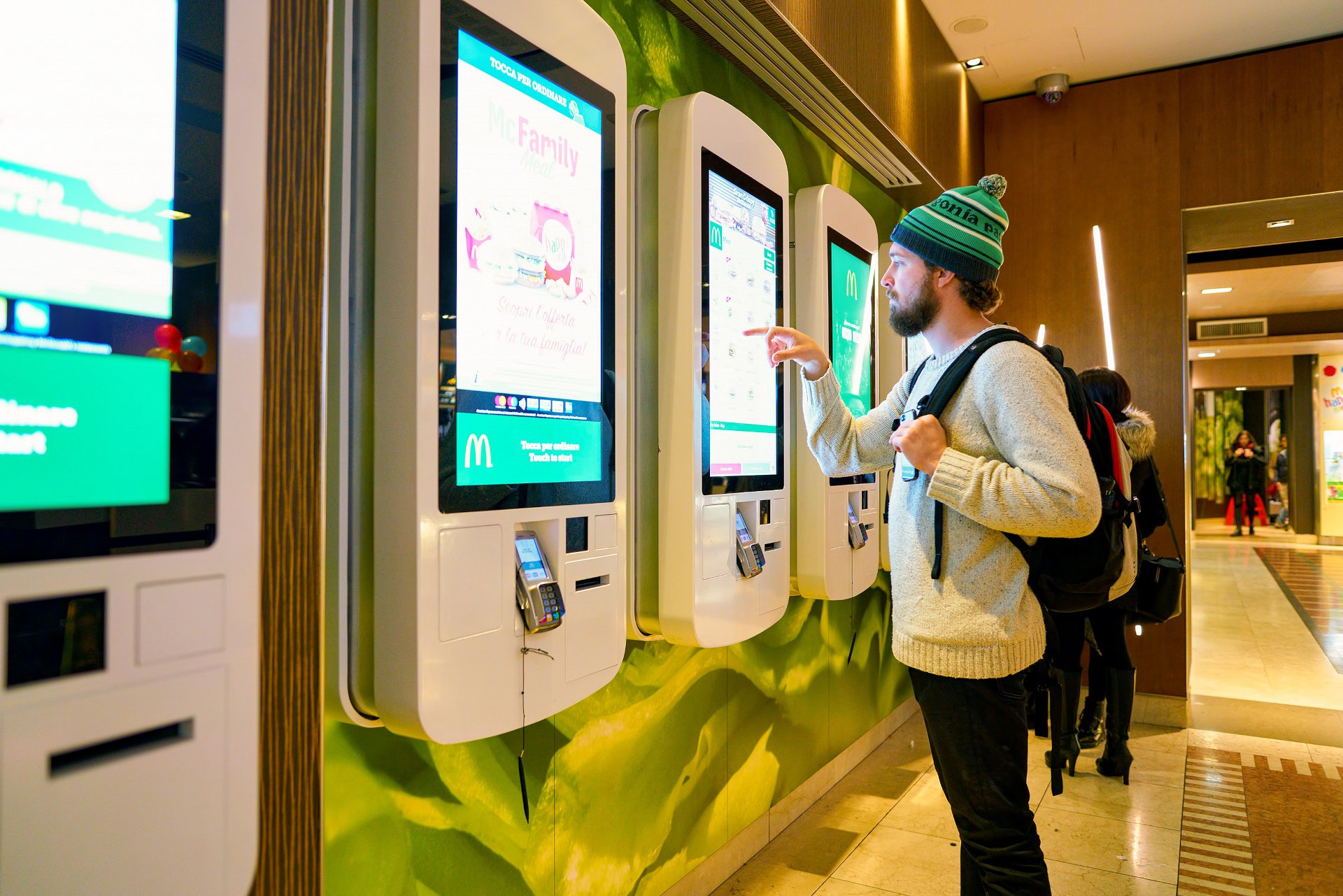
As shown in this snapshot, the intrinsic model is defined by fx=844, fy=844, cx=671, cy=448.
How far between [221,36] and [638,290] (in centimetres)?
126

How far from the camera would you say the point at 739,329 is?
2.14m

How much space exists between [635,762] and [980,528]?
1025 millimetres

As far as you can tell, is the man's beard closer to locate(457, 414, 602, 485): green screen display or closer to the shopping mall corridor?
locate(457, 414, 602, 485): green screen display

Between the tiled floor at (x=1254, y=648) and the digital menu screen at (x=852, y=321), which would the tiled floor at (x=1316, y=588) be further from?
the digital menu screen at (x=852, y=321)

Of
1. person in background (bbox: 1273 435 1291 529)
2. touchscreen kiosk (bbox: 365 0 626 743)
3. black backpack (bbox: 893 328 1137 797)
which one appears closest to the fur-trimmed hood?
black backpack (bbox: 893 328 1137 797)

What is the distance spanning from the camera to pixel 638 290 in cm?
197

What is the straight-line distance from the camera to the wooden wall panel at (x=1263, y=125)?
4199 millimetres

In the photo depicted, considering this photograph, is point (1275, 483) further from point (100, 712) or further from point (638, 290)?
point (100, 712)

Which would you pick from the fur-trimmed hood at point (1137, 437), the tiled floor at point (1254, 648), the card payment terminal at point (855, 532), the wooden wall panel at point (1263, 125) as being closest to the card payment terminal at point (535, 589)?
the card payment terminal at point (855, 532)

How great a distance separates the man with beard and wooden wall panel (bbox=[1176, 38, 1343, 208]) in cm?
348

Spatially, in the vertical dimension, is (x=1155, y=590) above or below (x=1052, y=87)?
below

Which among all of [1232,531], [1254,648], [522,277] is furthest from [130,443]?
[1232,531]

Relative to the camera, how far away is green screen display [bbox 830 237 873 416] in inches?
112

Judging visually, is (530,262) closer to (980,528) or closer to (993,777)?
(980,528)
